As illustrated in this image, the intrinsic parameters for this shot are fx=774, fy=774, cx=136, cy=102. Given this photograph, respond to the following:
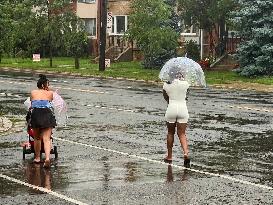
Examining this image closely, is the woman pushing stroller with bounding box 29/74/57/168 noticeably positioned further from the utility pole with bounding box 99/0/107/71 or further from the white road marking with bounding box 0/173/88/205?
the utility pole with bounding box 99/0/107/71

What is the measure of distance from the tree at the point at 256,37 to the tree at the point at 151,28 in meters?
5.47

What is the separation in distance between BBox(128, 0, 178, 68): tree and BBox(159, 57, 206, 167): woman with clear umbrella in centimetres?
3178

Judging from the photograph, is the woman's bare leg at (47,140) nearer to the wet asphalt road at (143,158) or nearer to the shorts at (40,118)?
the shorts at (40,118)

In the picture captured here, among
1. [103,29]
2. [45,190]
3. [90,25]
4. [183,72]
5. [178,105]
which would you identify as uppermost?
[90,25]

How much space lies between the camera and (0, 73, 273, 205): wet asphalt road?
11.0 metres

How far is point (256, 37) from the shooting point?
136ft

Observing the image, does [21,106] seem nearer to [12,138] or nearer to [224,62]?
[12,138]

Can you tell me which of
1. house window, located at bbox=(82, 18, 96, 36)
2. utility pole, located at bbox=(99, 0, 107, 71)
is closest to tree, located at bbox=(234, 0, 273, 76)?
utility pole, located at bbox=(99, 0, 107, 71)

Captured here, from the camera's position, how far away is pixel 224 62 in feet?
163

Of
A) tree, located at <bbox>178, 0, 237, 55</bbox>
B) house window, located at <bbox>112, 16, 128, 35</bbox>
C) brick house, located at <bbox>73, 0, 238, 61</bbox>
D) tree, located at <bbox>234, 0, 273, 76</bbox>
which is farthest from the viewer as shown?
house window, located at <bbox>112, 16, 128, 35</bbox>

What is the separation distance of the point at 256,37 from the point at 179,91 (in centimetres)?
2829

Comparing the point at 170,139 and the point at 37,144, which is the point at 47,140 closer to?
the point at 37,144

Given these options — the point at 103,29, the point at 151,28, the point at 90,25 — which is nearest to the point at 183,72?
the point at 151,28

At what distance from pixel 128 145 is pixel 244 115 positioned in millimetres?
7373
